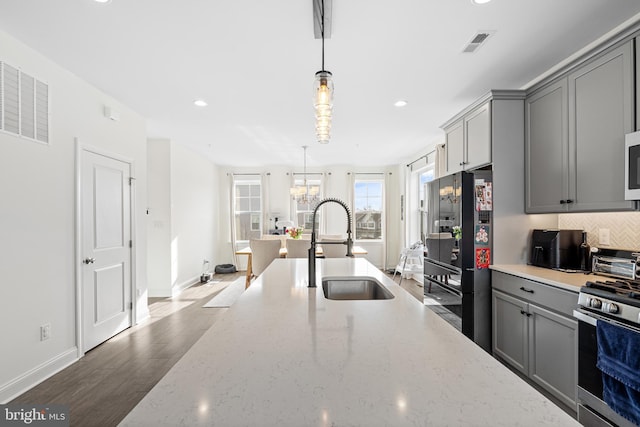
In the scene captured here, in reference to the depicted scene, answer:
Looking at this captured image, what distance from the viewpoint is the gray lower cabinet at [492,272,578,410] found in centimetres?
195

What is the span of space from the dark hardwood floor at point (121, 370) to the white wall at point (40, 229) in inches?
7.4

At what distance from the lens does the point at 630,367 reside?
4.90ft

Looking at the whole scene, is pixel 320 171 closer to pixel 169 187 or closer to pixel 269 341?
pixel 169 187

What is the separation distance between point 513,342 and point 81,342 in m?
3.73

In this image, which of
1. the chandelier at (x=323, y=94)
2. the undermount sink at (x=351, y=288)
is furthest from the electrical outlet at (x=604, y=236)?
the chandelier at (x=323, y=94)

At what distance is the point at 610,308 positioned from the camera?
5.23 feet

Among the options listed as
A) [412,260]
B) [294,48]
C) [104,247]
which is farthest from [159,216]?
[412,260]

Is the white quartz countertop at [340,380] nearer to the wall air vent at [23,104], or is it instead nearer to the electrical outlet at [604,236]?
the electrical outlet at [604,236]

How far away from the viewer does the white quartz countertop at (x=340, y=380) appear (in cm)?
58

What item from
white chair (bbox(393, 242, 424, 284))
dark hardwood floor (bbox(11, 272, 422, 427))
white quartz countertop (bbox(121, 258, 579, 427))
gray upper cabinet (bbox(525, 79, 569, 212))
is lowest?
dark hardwood floor (bbox(11, 272, 422, 427))

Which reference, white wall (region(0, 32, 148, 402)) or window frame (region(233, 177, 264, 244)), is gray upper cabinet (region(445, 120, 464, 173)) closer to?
white wall (region(0, 32, 148, 402))

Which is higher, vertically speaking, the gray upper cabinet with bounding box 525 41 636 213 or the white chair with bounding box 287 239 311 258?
the gray upper cabinet with bounding box 525 41 636 213

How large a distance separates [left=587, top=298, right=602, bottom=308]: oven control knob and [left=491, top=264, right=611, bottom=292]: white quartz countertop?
15 cm
